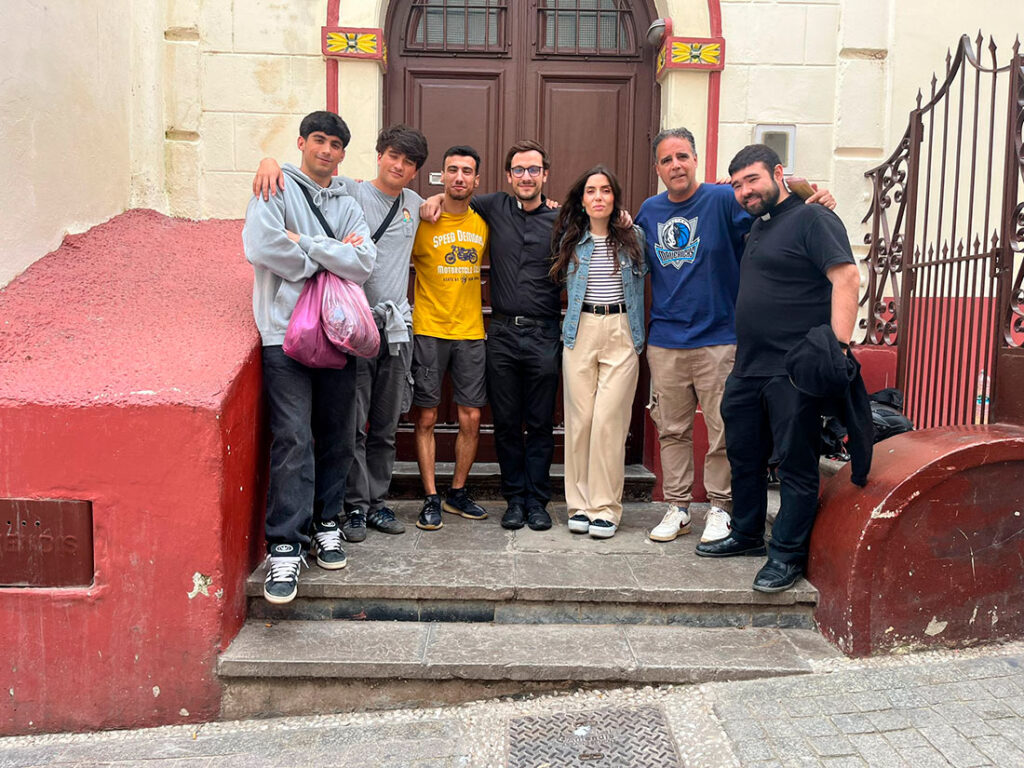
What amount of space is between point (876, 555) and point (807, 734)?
0.81 m

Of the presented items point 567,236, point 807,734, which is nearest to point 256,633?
point 807,734

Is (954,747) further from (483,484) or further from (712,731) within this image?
(483,484)

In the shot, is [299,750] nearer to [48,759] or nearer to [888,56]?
[48,759]

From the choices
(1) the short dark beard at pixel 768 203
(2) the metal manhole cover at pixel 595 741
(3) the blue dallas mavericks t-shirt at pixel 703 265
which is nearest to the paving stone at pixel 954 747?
(2) the metal manhole cover at pixel 595 741

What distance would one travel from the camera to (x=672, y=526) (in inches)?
154

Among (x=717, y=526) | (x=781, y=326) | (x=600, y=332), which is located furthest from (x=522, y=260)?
(x=717, y=526)

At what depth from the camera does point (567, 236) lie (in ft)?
13.0

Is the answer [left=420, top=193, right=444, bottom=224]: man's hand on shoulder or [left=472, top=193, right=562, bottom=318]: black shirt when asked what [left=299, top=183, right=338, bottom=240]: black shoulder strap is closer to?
[left=420, top=193, right=444, bottom=224]: man's hand on shoulder

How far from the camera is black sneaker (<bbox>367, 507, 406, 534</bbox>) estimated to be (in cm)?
390

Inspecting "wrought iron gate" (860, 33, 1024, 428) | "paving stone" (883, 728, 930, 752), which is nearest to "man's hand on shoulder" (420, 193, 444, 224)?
"wrought iron gate" (860, 33, 1024, 428)

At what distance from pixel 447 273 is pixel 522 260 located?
403 millimetres

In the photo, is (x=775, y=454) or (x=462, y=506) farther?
(x=462, y=506)

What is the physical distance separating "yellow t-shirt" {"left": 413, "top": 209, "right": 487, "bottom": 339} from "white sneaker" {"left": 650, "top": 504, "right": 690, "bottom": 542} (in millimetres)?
1386

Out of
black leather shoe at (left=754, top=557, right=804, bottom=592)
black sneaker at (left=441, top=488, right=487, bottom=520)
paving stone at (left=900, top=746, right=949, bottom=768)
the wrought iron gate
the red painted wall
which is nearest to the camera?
paving stone at (left=900, top=746, right=949, bottom=768)
